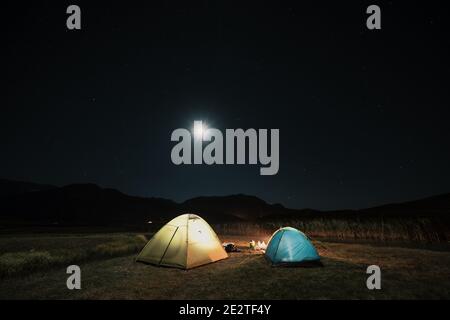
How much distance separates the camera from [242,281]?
30.1 feet

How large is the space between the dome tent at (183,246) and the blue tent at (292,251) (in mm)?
2562

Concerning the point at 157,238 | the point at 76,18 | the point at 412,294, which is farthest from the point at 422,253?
the point at 76,18

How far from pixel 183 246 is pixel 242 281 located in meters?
3.02

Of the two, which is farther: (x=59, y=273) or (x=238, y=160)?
(x=238, y=160)

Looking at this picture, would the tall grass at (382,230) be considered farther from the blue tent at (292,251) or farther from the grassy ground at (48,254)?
the grassy ground at (48,254)

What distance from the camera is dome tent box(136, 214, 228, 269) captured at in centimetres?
1105

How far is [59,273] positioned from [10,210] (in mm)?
120468

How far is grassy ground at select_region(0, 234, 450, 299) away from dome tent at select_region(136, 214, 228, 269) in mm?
352

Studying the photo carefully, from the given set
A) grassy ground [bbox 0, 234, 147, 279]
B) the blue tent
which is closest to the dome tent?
the blue tent

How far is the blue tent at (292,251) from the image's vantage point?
11.1 m

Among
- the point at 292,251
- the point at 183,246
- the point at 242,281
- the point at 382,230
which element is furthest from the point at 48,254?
the point at 382,230

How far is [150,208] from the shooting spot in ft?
444

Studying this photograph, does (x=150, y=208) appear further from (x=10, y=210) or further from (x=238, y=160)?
(x=238, y=160)

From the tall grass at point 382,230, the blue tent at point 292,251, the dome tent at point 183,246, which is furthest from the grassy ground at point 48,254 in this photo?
the tall grass at point 382,230
